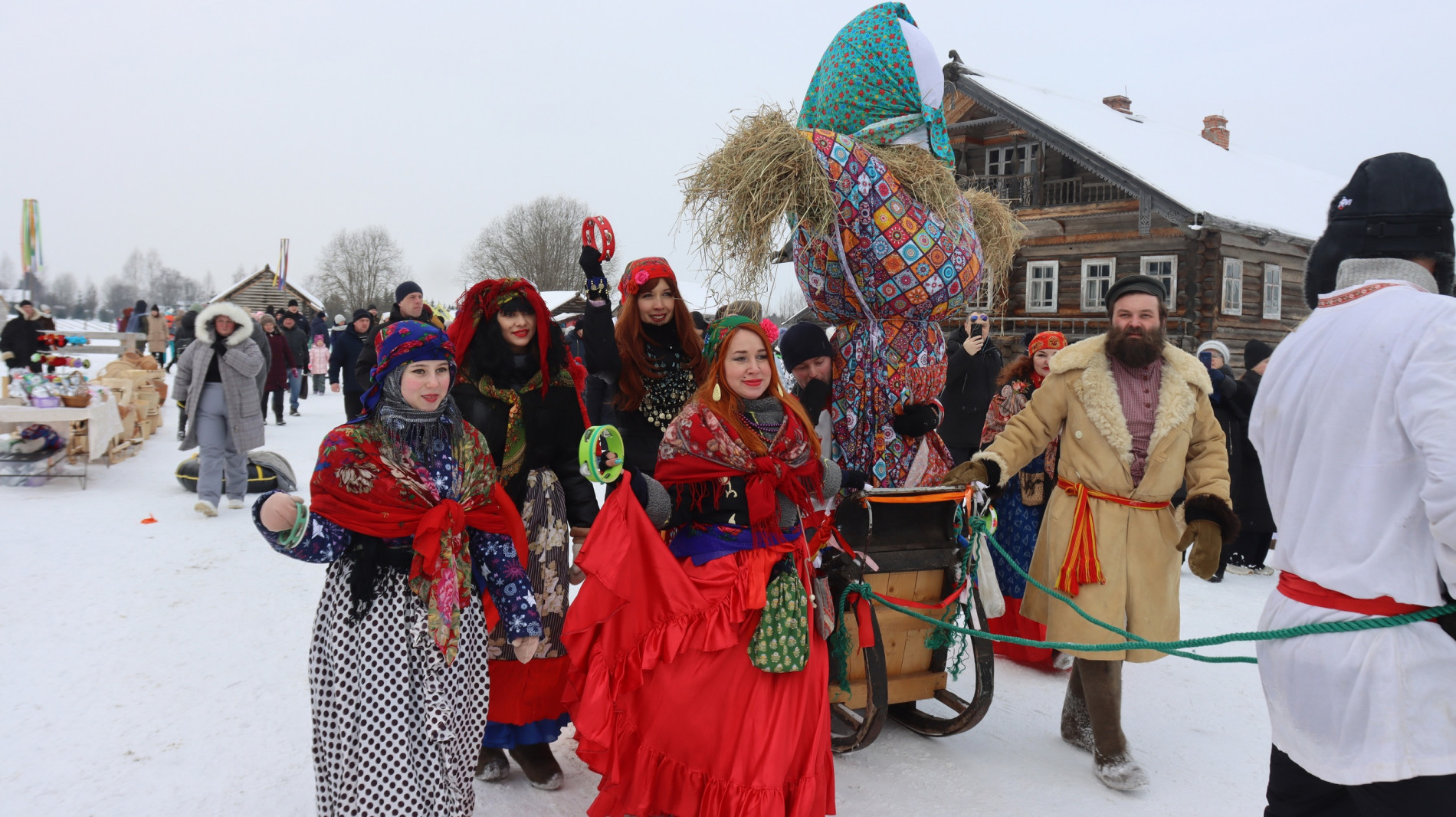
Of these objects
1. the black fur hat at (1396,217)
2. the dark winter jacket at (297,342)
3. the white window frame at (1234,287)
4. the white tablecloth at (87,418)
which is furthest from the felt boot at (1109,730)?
the white window frame at (1234,287)

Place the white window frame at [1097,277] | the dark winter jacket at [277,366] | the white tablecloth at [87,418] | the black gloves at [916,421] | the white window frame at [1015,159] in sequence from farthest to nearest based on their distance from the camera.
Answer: the white window frame at [1015,159] → the white window frame at [1097,277] → the dark winter jacket at [277,366] → the white tablecloth at [87,418] → the black gloves at [916,421]

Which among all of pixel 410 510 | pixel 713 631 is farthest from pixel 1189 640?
pixel 410 510

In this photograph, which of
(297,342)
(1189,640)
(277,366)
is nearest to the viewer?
(1189,640)

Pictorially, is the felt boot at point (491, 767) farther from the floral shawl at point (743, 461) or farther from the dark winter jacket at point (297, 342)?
the dark winter jacket at point (297, 342)

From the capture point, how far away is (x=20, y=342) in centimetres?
1027

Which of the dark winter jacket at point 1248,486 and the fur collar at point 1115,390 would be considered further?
the dark winter jacket at point 1248,486

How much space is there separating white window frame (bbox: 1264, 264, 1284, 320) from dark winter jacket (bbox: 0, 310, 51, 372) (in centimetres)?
2122

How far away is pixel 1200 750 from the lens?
366 cm

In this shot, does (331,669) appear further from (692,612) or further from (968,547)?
(968,547)

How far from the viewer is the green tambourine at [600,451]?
2.65 m

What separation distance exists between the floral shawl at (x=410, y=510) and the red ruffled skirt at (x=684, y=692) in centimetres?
40

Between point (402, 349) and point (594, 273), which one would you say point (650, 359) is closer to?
point (594, 273)

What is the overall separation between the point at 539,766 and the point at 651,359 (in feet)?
5.34

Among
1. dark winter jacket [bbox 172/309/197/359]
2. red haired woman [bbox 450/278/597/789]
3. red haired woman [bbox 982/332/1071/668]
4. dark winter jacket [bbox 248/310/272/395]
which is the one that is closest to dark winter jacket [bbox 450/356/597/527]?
red haired woman [bbox 450/278/597/789]
